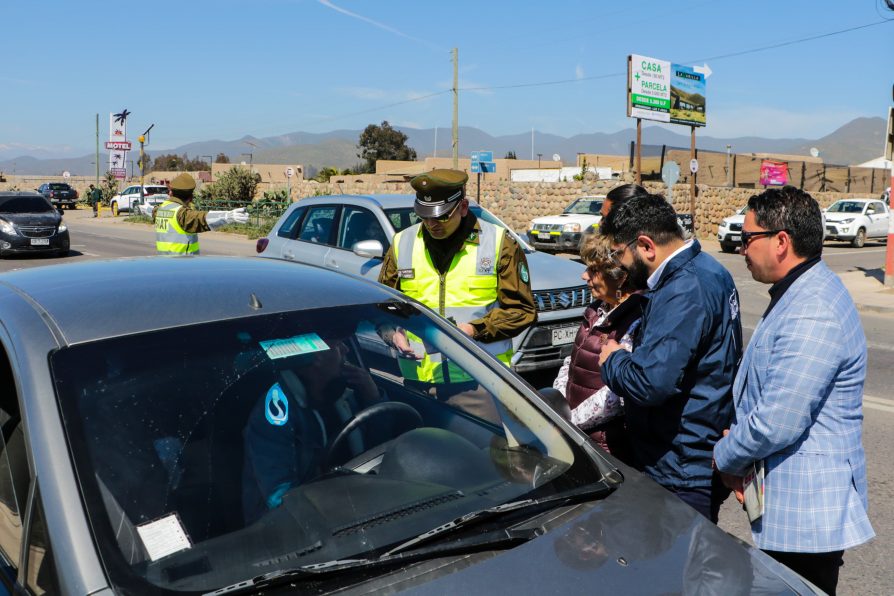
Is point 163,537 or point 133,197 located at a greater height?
point 133,197

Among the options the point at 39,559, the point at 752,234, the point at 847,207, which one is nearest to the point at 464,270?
the point at 752,234

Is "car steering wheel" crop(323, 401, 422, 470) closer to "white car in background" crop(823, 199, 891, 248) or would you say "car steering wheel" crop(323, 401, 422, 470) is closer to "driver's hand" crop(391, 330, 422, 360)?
"driver's hand" crop(391, 330, 422, 360)

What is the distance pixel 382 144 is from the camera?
268 feet

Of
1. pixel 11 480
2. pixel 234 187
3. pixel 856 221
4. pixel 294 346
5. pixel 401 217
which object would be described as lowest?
pixel 11 480

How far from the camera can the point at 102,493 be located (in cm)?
192

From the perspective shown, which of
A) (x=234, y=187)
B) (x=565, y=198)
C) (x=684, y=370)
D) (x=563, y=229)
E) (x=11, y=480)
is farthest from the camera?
(x=234, y=187)

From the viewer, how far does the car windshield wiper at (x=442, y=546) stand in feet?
5.98

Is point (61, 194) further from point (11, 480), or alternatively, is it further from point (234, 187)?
point (11, 480)

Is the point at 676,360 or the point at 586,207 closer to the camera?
the point at 676,360

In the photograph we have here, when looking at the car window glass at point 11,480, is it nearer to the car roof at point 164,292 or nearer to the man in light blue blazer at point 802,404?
the car roof at point 164,292

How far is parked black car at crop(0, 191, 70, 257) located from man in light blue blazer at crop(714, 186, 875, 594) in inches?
816

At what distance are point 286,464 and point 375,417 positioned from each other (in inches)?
16.4

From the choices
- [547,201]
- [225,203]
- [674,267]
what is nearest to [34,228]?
[225,203]

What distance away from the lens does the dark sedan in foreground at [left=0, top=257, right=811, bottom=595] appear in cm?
189
